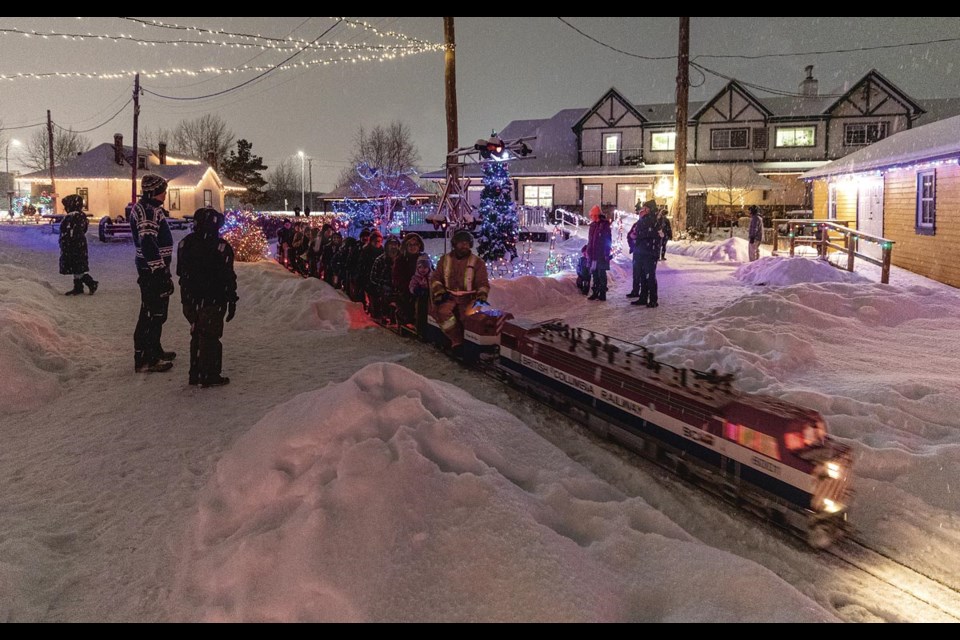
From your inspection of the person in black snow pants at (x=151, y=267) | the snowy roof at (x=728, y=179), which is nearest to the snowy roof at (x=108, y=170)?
the snowy roof at (x=728, y=179)

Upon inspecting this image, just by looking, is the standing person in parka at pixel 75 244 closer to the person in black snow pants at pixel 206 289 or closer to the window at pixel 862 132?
the person in black snow pants at pixel 206 289

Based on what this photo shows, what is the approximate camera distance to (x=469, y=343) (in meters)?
8.31

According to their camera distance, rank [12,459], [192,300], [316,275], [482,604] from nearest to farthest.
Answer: [482,604]
[12,459]
[192,300]
[316,275]

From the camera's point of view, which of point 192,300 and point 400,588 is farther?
point 192,300

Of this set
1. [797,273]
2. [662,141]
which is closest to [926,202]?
[797,273]

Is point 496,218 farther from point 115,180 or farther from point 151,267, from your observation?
point 115,180

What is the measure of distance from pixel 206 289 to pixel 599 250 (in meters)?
8.20

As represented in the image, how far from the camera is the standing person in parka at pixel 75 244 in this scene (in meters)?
13.1

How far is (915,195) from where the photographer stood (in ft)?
58.2

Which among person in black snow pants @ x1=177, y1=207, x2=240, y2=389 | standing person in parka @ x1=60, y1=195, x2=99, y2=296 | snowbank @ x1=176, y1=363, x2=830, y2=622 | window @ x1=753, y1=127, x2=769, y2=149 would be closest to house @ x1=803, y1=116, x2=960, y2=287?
snowbank @ x1=176, y1=363, x2=830, y2=622

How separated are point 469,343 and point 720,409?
404 centimetres

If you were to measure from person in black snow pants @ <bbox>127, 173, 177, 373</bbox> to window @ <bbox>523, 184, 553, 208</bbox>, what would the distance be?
117 ft

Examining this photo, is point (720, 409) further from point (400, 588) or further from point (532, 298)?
point (532, 298)

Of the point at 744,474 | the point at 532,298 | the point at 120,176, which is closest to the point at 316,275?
the point at 532,298
